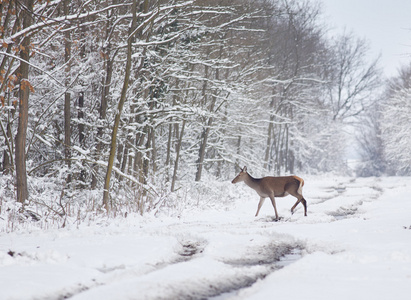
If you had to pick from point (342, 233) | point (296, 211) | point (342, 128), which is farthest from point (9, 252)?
point (342, 128)

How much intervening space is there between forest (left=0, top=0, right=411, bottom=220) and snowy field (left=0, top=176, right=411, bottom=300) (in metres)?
2.17

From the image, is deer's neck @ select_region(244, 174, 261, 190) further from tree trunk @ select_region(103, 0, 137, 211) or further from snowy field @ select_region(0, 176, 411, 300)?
tree trunk @ select_region(103, 0, 137, 211)

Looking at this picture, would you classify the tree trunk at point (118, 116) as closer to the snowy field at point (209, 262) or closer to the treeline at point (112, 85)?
the treeline at point (112, 85)

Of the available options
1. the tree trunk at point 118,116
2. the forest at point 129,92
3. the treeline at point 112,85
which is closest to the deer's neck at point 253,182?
the forest at point 129,92

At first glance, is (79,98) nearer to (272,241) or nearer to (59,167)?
(59,167)

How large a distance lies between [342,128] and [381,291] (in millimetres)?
48331

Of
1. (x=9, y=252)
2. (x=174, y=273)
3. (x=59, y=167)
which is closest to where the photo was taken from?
(x=174, y=273)

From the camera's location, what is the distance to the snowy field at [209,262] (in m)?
4.29

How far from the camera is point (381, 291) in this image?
4273 millimetres

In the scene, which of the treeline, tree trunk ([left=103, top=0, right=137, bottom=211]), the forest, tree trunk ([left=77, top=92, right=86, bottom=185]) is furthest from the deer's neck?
tree trunk ([left=77, top=92, right=86, bottom=185])

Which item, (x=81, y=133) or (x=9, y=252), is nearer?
(x=9, y=252)

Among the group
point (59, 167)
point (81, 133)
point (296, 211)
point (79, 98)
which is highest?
point (79, 98)

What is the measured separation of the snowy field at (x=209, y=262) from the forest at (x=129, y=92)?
2.17 m

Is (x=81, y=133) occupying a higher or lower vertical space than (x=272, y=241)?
higher
